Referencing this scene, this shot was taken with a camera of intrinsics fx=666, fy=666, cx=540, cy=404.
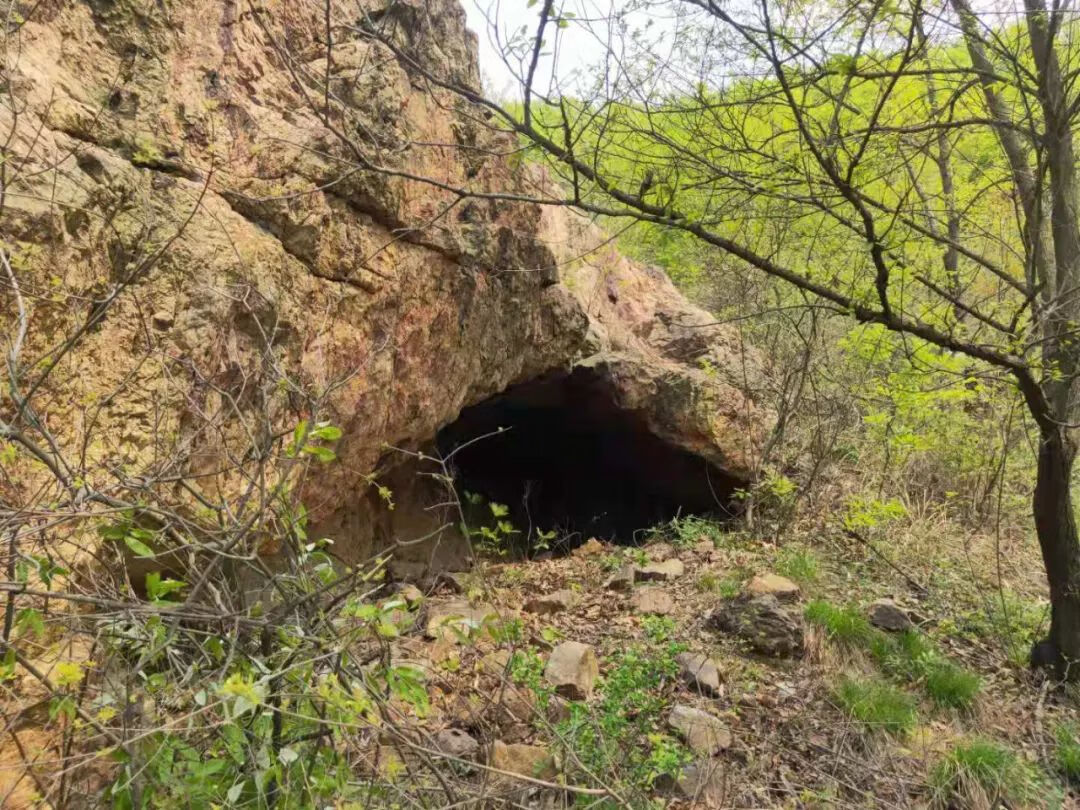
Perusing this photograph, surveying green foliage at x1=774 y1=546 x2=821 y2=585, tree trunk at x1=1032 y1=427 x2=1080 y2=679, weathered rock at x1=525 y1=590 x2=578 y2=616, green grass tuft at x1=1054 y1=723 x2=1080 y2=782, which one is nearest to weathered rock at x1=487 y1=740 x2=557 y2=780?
weathered rock at x1=525 y1=590 x2=578 y2=616

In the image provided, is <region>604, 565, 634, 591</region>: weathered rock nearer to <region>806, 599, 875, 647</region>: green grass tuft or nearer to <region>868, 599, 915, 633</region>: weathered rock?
<region>806, 599, 875, 647</region>: green grass tuft

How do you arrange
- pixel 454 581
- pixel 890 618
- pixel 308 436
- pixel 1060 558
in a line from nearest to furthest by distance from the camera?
pixel 308 436 → pixel 1060 558 → pixel 890 618 → pixel 454 581

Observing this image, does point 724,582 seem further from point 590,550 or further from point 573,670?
point 573,670

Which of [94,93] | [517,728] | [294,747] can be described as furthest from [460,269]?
[294,747]

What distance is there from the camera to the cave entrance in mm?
6738

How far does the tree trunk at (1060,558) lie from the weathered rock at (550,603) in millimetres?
2833

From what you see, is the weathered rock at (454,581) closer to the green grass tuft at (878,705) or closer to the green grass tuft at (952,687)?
the green grass tuft at (878,705)

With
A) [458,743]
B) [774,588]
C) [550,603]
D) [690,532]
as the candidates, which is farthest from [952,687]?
[458,743]

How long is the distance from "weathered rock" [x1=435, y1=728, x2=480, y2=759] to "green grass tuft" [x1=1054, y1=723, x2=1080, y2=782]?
110 inches

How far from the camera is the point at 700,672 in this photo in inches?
143

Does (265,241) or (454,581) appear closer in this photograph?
(265,241)

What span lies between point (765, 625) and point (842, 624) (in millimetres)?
506

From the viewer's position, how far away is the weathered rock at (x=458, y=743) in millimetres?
2949

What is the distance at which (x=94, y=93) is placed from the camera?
2.83 m
